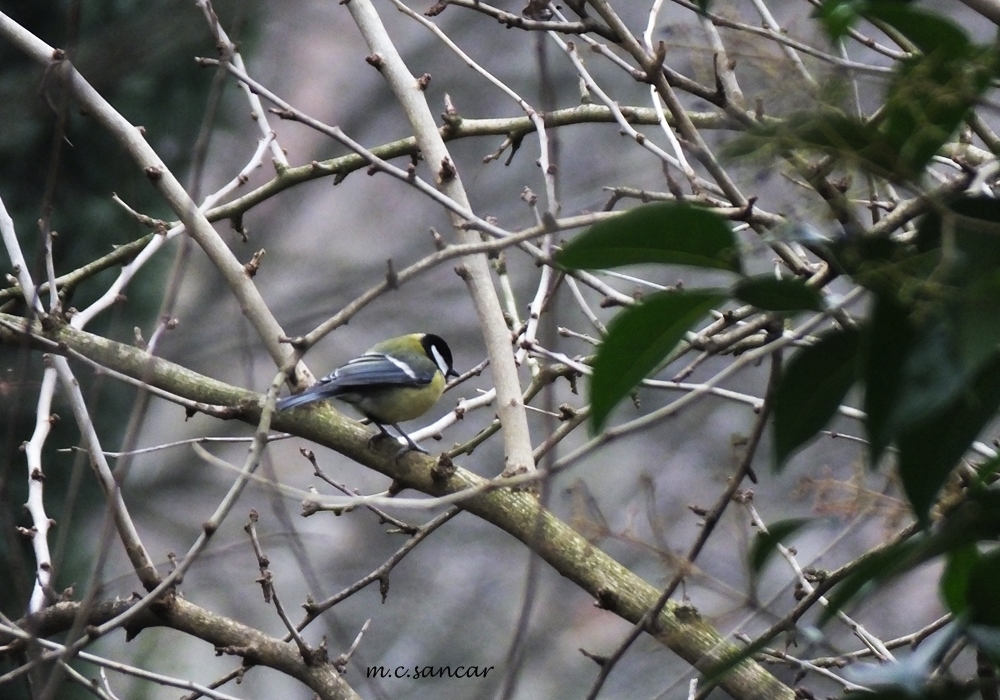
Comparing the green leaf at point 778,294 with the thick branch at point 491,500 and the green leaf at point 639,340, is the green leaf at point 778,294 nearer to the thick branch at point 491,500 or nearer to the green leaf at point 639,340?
the green leaf at point 639,340

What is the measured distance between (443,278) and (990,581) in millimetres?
7394

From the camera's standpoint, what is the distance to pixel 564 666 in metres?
7.56

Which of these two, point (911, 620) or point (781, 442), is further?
point (911, 620)

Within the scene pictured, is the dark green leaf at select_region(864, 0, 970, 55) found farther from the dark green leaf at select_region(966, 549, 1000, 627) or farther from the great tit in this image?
the great tit

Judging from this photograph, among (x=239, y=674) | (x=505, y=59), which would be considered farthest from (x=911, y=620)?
(x=239, y=674)

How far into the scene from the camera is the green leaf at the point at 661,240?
77cm

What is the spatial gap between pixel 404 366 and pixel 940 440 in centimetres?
277

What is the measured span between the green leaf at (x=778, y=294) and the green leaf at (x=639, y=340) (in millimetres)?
23

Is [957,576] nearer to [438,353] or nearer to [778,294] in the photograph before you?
[778,294]

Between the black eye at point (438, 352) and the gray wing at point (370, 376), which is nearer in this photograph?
the gray wing at point (370, 376)

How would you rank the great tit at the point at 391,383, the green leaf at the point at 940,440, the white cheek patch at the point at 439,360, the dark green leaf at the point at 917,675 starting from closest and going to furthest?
the dark green leaf at the point at 917,675
the green leaf at the point at 940,440
the great tit at the point at 391,383
the white cheek patch at the point at 439,360

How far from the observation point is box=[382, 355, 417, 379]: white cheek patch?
3.46 meters

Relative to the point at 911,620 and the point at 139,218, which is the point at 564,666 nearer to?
the point at 911,620

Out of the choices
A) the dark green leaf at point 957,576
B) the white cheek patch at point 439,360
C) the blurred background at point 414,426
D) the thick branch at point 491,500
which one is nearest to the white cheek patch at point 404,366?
the white cheek patch at point 439,360
